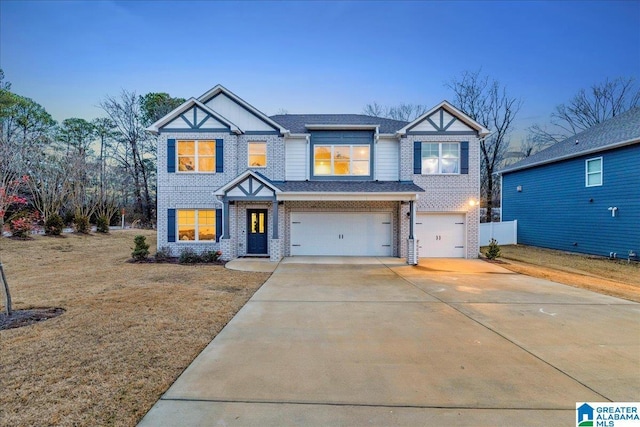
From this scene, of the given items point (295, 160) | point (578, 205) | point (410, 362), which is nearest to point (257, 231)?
point (295, 160)

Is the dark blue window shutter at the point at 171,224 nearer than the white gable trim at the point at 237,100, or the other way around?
the dark blue window shutter at the point at 171,224

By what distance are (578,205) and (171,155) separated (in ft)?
68.7

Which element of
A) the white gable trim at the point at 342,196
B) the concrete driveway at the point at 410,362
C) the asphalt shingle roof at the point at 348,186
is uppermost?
the asphalt shingle roof at the point at 348,186

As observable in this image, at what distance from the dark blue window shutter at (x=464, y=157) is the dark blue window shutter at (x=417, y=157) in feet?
6.31

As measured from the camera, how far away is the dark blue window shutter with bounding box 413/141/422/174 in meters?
14.3

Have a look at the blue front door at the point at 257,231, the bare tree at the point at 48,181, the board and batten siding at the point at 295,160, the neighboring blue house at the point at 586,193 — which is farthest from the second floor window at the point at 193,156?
the neighboring blue house at the point at 586,193

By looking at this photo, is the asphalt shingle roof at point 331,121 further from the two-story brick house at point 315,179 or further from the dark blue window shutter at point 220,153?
the dark blue window shutter at point 220,153

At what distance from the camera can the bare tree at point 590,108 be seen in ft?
93.3

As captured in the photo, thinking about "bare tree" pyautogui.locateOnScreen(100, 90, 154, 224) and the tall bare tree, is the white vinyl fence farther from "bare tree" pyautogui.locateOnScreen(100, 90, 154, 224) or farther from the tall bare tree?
"bare tree" pyautogui.locateOnScreen(100, 90, 154, 224)

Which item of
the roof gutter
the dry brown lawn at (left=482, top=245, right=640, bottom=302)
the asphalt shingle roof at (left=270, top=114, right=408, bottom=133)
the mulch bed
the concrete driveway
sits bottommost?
the dry brown lawn at (left=482, top=245, right=640, bottom=302)

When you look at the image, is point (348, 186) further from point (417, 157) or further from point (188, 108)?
point (188, 108)

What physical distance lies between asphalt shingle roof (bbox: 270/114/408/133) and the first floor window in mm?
5807

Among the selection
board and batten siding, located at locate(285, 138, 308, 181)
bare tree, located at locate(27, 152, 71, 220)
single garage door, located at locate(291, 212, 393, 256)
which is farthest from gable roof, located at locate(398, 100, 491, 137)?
bare tree, located at locate(27, 152, 71, 220)

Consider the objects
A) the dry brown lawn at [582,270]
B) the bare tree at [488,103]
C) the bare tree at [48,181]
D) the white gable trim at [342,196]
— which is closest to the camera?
the dry brown lawn at [582,270]
